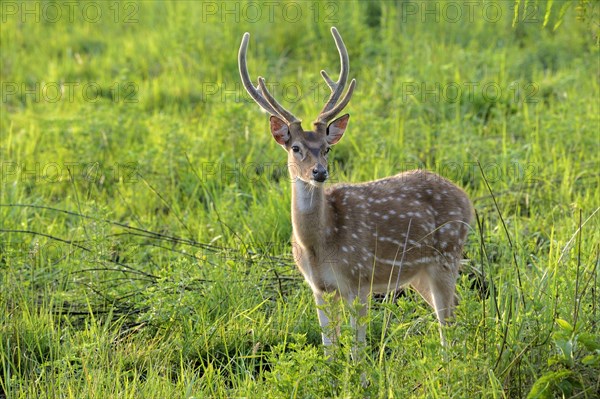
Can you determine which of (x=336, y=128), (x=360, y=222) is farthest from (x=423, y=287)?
(x=336, y=128)

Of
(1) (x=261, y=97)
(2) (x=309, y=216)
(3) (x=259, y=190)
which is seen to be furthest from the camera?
(3) (x=259, y=190)

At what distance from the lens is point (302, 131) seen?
5.61m

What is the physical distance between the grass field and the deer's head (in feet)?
2.63

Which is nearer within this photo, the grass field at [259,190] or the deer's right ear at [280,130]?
the grass field at [259,190]

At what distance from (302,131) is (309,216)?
495 millimetres

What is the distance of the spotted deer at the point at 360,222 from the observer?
18.2 ft

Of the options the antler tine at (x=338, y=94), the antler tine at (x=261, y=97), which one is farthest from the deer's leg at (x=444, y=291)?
the antler tine at (x=261, y=97)

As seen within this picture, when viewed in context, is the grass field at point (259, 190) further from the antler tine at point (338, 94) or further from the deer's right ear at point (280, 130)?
the antler tine at point (338, 94)

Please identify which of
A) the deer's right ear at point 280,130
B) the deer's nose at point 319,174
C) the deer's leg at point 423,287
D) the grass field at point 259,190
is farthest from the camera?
the deer's leg at point 423,287

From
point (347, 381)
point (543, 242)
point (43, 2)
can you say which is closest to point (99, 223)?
point (347, 381)

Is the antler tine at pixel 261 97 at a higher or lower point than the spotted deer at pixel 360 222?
higher

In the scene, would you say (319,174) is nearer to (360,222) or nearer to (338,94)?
(360,222)

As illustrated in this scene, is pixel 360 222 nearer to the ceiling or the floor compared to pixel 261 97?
nearer to the floor

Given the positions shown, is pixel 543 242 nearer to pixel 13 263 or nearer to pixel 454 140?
pixel 454 140
